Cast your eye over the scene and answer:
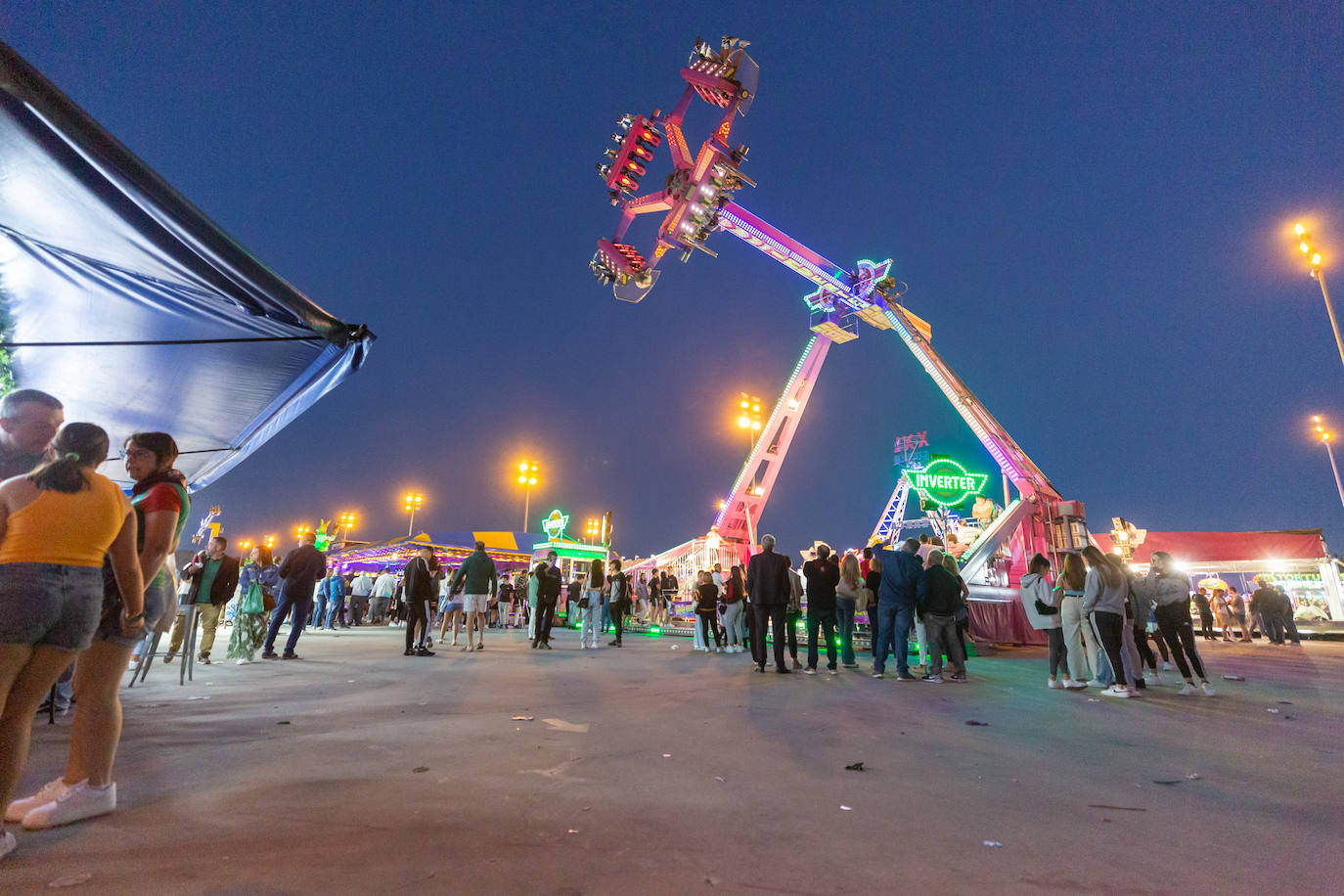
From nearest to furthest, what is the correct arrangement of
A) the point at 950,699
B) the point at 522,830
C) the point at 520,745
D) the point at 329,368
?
1. the point at 522,830
2. the point at 520,745
3. the point at 329,368
4. the point at 950,699

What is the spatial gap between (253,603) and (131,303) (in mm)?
5315

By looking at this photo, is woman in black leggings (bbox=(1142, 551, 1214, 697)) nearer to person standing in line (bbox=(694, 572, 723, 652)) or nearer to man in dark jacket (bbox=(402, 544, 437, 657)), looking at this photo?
person standing in line (bbox=(694, 572, 723, 652))

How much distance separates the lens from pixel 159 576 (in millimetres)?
3182

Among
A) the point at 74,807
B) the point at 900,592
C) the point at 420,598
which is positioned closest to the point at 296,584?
the point at 420,598

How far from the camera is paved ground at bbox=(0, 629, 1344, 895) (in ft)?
6.93

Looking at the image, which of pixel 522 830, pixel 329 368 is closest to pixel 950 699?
pixel 522 830

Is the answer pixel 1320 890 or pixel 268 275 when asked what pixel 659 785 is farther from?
pixel 268 275

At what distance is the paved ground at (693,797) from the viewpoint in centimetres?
211

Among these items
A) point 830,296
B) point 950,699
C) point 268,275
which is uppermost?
point 830,296

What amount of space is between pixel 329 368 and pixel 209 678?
423cm

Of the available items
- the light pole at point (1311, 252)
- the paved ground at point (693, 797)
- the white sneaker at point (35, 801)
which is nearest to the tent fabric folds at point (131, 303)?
the paved ground at point (693, 797)

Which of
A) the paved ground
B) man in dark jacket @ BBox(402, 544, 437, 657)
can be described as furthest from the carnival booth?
man in dark jacket @ BBox(402, 544, 437, 657)

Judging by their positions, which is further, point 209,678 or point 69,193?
point 209,678

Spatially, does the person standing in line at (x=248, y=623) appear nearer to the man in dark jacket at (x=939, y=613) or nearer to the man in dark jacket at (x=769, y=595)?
the man in dark jacket at (x=769, y=595)
